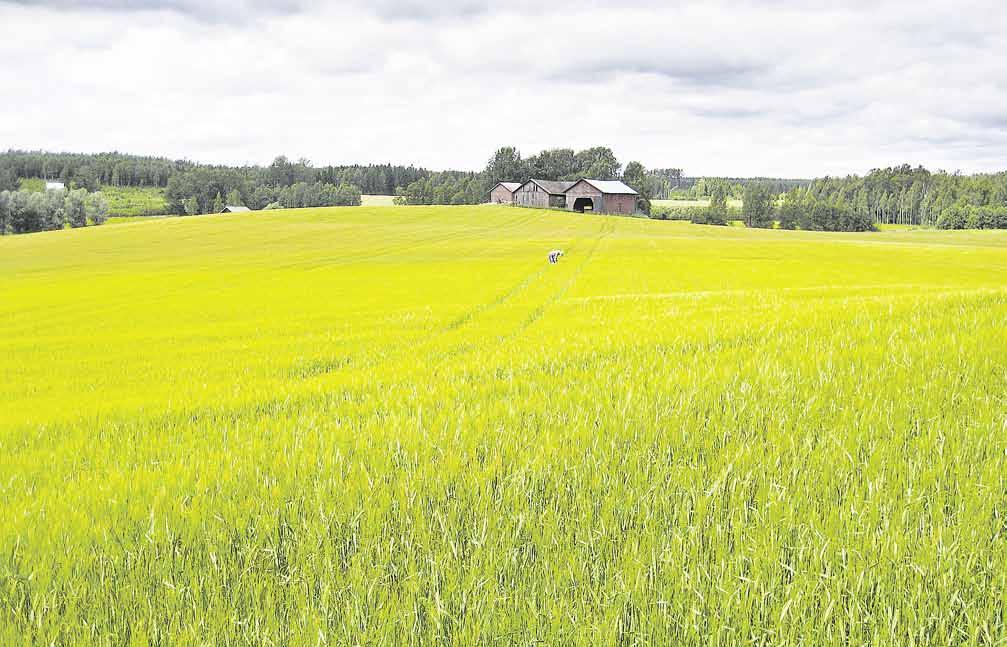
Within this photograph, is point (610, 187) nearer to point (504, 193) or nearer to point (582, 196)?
point (582, 196)

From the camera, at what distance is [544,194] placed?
521 ft

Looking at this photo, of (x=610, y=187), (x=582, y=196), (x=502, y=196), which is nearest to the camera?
(x=610, y=187)

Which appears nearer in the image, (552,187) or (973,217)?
(552,187)

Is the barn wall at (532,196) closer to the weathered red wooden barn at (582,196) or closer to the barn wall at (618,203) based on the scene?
the weathered red wooden barn at (582,196)

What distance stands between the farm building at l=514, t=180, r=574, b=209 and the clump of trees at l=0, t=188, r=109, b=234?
110 metres

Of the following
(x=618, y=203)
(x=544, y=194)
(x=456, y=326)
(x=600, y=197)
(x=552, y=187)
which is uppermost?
(x=552, y=187)

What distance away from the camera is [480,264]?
175 ft

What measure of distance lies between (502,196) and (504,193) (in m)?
1.18

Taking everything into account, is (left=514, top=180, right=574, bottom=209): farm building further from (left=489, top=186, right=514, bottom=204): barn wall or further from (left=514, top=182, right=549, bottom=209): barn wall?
(left=489, top=186, right=514, bottom=204): barn wall

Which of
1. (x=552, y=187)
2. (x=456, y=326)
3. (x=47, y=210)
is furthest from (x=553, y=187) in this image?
(x=456, y=326)

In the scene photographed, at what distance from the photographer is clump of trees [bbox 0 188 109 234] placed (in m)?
130

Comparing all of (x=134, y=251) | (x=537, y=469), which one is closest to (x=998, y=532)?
(x=537, y=469)

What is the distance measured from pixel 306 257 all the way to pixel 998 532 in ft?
211

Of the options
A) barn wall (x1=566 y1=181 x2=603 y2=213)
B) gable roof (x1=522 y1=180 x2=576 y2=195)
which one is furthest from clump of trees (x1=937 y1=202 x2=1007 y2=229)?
gable roof (x1=522 y1=180 x2=576 y2=195)
